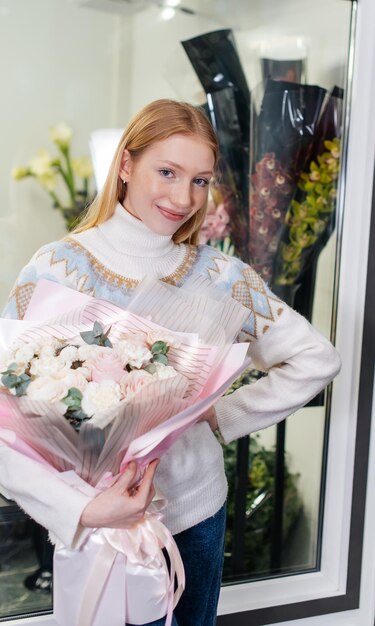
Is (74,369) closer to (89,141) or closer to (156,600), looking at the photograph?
(156,600)

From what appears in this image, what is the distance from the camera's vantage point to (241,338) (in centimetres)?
146

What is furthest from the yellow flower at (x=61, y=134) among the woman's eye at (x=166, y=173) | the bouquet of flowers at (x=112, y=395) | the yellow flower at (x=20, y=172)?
the bouquet of flowers at (x=112, y=395)

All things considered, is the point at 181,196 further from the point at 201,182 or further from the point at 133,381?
the point at 133,381

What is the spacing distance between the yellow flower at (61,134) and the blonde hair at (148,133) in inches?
22.2

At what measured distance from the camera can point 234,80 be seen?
199cm

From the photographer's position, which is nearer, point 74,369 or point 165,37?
point 74,369

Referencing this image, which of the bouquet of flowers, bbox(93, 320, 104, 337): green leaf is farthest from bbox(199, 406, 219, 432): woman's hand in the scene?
bbox(93, 320, 104, 337): green leaf

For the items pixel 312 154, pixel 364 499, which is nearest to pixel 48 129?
pixel 312 154

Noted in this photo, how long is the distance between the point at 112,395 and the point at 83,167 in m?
1.06

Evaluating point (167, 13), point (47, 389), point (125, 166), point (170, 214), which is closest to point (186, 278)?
point (170, 214)

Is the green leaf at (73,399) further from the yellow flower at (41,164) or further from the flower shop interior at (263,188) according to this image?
the yellow flower at (41,164)

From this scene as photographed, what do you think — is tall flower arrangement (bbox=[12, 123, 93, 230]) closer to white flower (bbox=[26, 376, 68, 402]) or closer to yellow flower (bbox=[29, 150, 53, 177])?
yellow flower (bbox=[29, 150, 53, 177])

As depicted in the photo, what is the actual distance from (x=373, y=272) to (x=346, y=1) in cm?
73

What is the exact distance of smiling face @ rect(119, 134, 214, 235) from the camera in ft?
4.35
